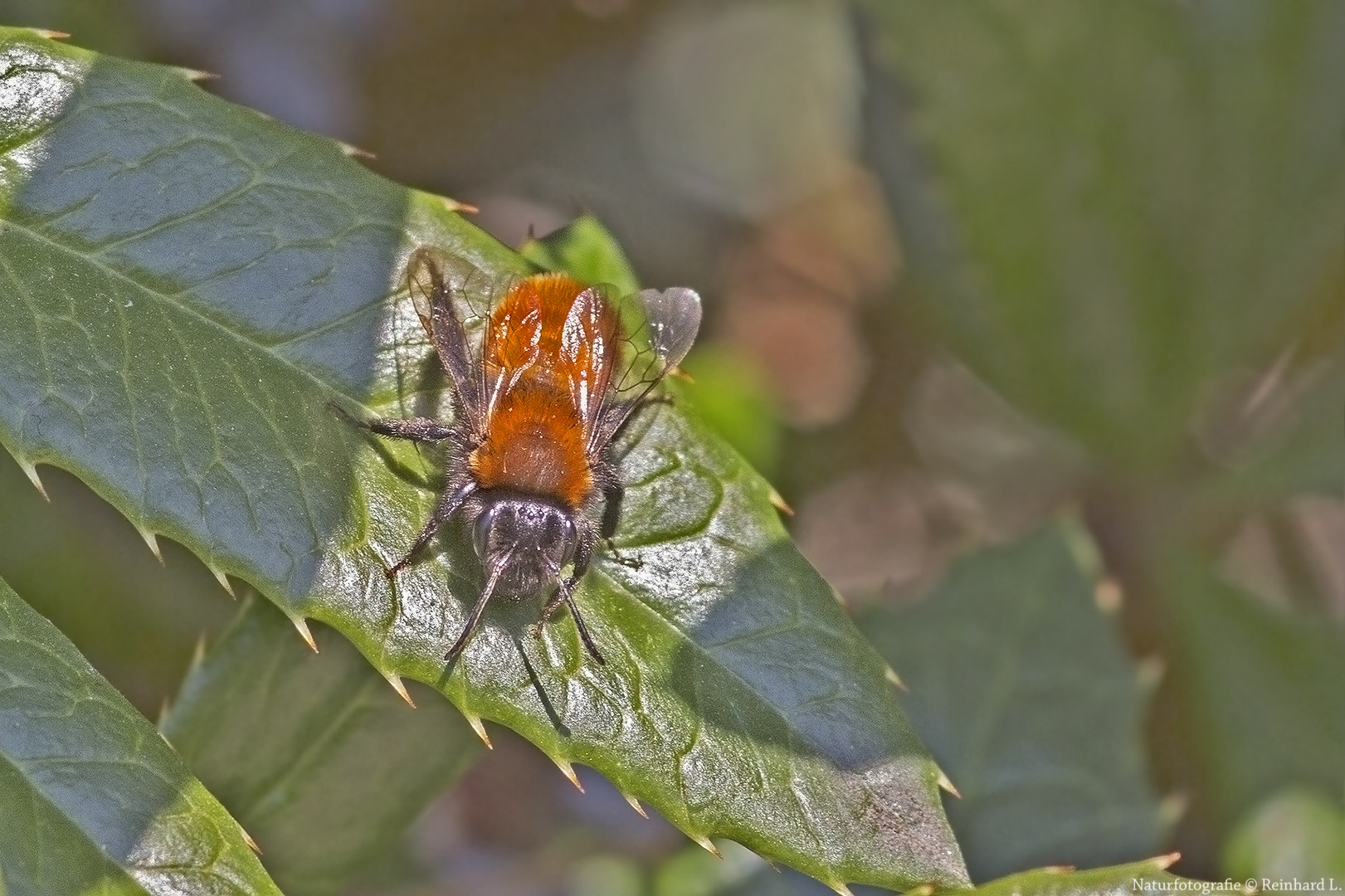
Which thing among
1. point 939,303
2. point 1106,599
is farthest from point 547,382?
point 939,303

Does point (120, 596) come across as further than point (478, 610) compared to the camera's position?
Yes

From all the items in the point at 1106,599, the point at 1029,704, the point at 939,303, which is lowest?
the point at 1029,704

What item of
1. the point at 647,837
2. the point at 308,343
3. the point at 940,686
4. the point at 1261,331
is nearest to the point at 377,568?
the point at 308,343

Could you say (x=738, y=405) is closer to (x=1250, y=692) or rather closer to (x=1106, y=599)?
(x=1106, y=599)

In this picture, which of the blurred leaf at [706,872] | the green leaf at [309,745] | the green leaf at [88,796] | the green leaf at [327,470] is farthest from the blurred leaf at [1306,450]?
the green leaf at [88,796]

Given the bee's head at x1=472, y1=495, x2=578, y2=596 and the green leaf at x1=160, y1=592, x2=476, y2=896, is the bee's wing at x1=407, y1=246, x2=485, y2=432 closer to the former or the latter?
the bee's head at x1=472, y1=495, x2=578, y2=596

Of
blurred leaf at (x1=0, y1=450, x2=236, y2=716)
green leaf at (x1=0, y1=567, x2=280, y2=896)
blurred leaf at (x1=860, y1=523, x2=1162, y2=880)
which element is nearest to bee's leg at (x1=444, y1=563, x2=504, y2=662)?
green leaf at (x1=0, y1=567, x2=280, y2=896)

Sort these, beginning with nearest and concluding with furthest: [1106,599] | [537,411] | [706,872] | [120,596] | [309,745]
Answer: [537,411] → [309,745] → [706,872] → [1106,599] → [120,596]
